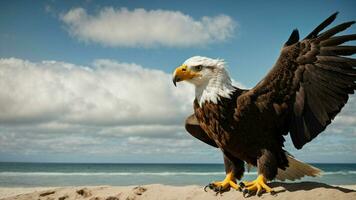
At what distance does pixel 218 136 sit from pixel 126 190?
6.78 feet

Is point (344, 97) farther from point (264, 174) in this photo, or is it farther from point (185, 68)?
point (185, 68)

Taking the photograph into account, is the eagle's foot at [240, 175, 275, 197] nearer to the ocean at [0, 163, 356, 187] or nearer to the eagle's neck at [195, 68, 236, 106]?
the eagle's neck at [195, 68, 236, 106]

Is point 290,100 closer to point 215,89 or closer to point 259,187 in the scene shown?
point 215,89

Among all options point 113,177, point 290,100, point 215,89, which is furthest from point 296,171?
point 113,177

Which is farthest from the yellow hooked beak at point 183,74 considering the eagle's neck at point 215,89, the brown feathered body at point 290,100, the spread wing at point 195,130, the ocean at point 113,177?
the ocean at point 113,177

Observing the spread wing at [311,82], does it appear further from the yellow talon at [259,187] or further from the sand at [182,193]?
the yellow talon at [259,187]

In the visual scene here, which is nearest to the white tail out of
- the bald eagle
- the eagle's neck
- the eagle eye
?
the bald eagle

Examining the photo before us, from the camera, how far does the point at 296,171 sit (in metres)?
5.88

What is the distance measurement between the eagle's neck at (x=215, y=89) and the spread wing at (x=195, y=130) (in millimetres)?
859

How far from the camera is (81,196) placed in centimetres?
682

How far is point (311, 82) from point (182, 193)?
7.74 feet

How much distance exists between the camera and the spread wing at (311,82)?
16.8ft

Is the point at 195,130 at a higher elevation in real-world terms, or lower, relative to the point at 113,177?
higher

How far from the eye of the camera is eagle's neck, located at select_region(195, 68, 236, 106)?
5.21 m
